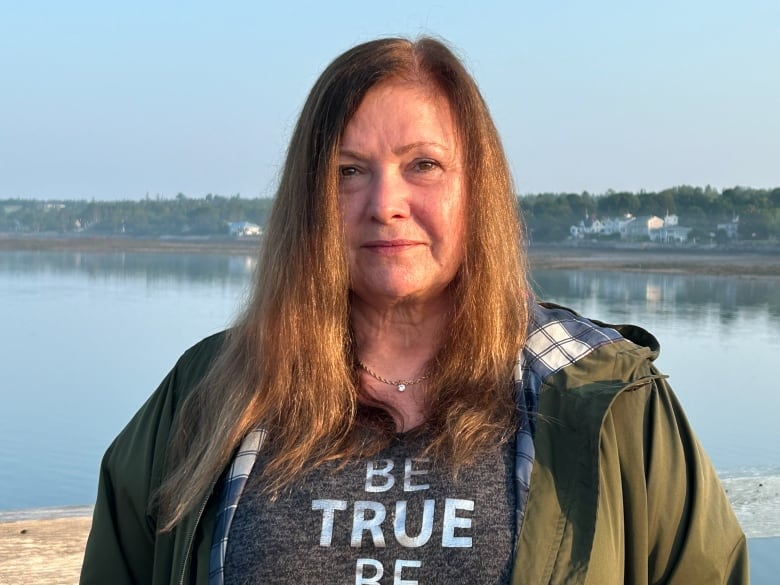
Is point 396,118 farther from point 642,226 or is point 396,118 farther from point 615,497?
point 642,226

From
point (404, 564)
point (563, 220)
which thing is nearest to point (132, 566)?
point (404, 564)

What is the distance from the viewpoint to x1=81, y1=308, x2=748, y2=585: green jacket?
1.51m

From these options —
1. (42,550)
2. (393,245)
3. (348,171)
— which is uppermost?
(348,171)

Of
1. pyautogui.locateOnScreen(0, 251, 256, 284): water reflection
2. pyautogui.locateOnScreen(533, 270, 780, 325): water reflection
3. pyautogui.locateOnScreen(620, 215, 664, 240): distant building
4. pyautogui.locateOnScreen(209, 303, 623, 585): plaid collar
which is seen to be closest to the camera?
pyautogui.locateOnScreen(209, 303, 623, 585): plaid collar

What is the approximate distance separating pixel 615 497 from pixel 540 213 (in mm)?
58742

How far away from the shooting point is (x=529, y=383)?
1.68 m

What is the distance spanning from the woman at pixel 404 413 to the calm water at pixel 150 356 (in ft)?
0.91

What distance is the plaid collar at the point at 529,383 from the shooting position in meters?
1.62

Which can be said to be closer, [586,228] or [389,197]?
[389,197]

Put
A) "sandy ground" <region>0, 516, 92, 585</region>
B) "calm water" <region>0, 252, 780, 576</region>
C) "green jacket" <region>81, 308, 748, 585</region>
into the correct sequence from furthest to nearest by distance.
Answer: "calm water" <region>0, 252, 780, 576</region>, "sandy ground" <region>0, 516, 92, 585</region>, "green jacket" <region>81, 308, 748, 585</region>

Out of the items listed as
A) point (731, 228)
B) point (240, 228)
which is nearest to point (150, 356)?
point (731, 228)

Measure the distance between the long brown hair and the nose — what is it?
7cm

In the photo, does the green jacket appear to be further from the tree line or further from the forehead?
the tree line

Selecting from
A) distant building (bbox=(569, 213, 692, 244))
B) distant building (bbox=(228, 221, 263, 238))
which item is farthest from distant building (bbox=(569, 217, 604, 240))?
distant building (bbox=(228, 221, 263, 238))
